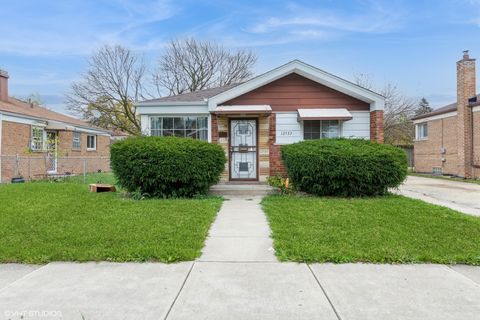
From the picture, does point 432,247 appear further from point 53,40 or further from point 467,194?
point 53,40

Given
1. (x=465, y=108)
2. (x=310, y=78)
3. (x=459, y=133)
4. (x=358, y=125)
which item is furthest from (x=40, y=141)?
(x=465, y=108)

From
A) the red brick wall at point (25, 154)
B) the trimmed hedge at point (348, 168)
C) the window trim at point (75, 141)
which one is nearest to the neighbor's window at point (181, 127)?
the trimmed hedge at point (348, 168)

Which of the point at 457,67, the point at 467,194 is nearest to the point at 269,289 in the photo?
the point at 467,194

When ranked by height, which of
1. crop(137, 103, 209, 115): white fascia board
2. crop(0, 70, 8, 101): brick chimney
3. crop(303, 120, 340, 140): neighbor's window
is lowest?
crop(303, 120, 340, 140): neighbor's window

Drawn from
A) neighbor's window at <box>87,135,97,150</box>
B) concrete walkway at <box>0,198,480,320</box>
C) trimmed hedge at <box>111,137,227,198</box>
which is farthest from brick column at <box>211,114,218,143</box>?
neighbor's window at <box>87,135,97,150</box>

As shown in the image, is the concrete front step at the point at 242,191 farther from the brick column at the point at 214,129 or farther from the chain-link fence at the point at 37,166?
the chain-link fence at the point at 37,166

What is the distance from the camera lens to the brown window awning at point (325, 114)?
35.0ft

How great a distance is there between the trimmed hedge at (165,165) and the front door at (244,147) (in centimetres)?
252

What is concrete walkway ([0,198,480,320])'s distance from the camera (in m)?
2.93

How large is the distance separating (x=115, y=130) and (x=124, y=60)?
676cm

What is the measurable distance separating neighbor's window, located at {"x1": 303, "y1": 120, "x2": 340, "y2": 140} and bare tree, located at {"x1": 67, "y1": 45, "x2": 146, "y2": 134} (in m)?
20.3

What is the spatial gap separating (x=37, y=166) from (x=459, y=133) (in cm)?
2281

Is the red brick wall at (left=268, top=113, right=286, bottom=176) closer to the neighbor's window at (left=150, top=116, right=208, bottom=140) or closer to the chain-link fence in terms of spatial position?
the neighbor's window at (left=150, top=116, right=208, bottom=140)

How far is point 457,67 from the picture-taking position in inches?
682
